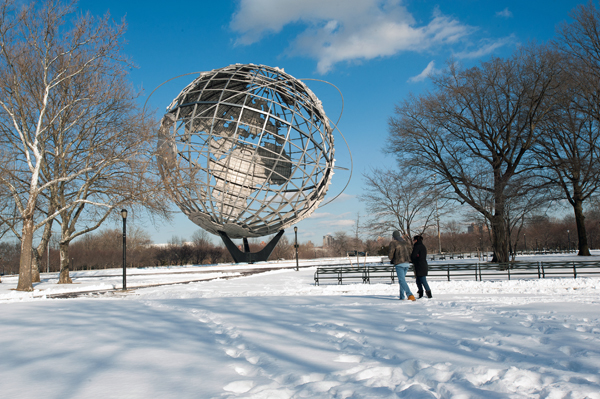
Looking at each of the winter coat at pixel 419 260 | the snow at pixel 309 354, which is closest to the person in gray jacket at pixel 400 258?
the winter coat at pixel 419 260

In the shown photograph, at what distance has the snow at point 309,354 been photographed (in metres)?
3.09

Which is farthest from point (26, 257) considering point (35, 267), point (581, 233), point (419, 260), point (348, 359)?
point (581, 233)

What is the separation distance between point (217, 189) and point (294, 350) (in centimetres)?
2495

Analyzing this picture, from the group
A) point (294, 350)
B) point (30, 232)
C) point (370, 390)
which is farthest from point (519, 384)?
point (30, 232)

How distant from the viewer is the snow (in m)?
3.09

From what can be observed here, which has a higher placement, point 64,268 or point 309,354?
point 64,268

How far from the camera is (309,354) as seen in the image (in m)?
4.04

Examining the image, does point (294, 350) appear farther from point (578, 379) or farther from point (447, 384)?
point (578, 379)

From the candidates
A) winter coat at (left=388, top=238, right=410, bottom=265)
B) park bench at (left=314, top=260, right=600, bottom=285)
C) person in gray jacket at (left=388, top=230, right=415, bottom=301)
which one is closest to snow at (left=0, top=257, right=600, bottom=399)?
person in gray jacket at (left=388, top=230, right=415, bottom=301)

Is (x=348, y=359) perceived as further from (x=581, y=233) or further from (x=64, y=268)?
(x=581, y=233)

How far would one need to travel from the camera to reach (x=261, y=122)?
1200 inches

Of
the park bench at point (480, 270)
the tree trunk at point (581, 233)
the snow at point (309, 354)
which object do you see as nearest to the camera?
the snow at point (309, 354)

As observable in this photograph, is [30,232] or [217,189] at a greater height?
[217,189]

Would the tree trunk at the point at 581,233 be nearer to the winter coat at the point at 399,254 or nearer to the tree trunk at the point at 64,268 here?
the winter coat at the point at 399,254
